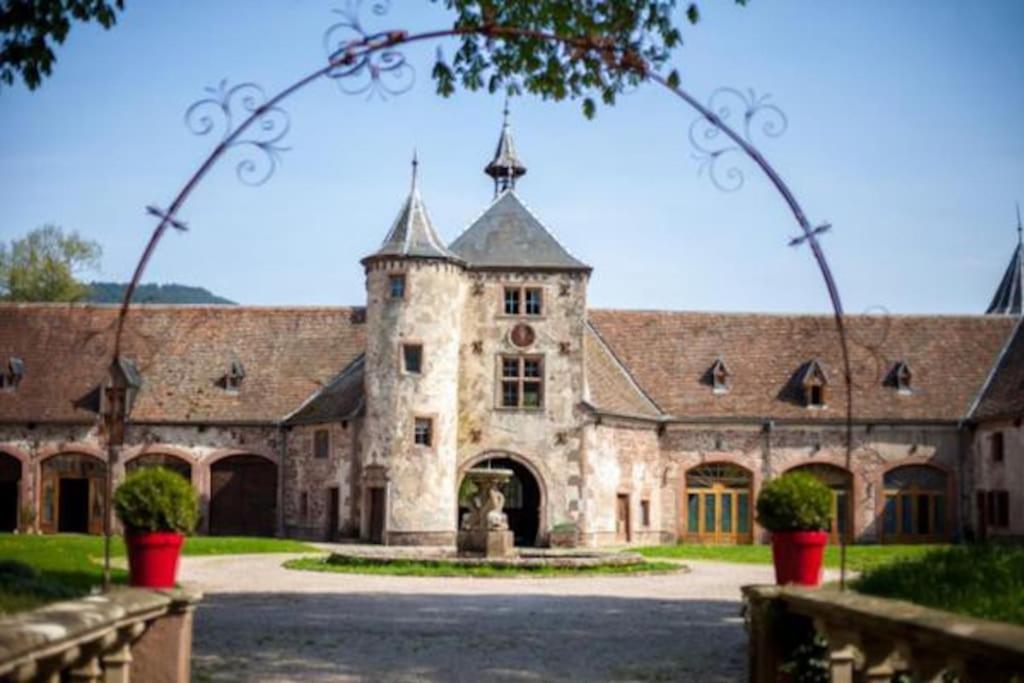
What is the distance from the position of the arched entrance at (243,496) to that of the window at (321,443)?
191cm

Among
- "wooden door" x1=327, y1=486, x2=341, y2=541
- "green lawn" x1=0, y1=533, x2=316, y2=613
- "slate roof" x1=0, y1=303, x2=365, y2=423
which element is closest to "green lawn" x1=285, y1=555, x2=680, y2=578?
"green lawn" x1=0, y1=533, x2=316, y2=613

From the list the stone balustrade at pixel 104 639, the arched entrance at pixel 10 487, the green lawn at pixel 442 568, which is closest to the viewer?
the stone balustrade at pixel 104 639

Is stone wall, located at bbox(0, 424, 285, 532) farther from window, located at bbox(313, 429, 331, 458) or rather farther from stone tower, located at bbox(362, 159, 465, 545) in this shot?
stone tower, located at bbox(362, 159, 465, 545)

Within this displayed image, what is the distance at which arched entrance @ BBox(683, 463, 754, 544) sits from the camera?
3984 cm

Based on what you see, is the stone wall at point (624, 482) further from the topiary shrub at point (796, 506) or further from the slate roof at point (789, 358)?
the topiary shrub at point (796, 506)

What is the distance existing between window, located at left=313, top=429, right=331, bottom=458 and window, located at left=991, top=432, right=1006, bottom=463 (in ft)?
63.5

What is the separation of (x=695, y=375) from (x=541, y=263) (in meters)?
6.95

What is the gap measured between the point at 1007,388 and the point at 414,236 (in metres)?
18.0

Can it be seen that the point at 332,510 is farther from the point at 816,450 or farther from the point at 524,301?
the point at 816,450

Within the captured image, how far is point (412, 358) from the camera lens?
36.5 meters

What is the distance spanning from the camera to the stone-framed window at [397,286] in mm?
36469

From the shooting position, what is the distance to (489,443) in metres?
37.1

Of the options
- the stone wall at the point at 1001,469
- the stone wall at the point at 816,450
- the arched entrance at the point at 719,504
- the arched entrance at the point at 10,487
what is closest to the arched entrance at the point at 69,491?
the arched entrance at the point at 10,487

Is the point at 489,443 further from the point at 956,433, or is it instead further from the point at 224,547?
the point at 956,433
